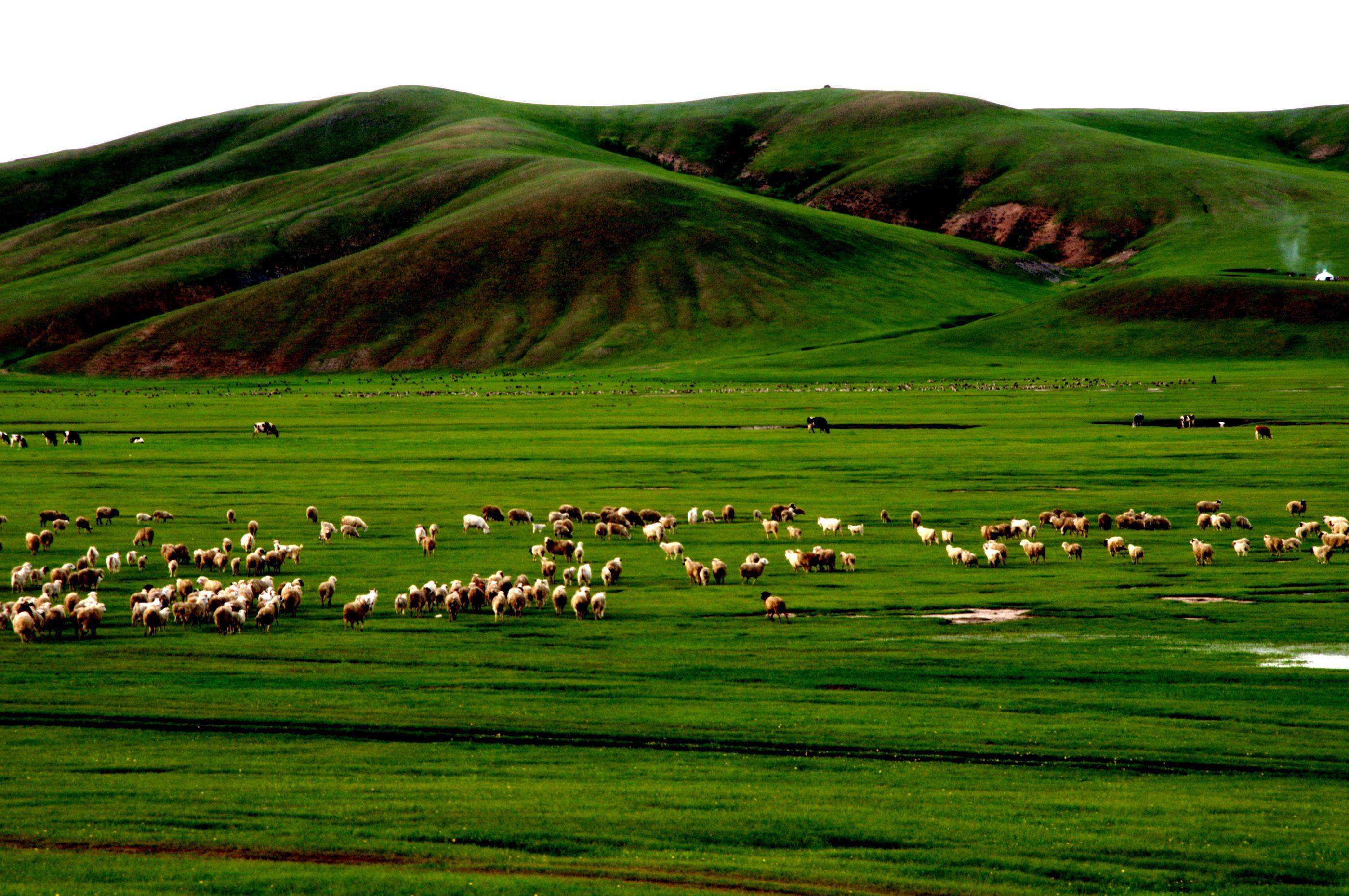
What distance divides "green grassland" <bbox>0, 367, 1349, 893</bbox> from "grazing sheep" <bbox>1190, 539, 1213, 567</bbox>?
0.76 meters

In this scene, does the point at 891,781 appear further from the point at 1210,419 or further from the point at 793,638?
the point at 1210,419

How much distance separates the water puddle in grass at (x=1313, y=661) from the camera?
26.7m

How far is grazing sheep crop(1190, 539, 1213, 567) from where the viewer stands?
3866 centimetres

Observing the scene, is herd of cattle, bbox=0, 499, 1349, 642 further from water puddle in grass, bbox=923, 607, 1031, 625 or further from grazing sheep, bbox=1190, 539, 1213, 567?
water puddle in grass, bbox=923, 607, 1031, 625

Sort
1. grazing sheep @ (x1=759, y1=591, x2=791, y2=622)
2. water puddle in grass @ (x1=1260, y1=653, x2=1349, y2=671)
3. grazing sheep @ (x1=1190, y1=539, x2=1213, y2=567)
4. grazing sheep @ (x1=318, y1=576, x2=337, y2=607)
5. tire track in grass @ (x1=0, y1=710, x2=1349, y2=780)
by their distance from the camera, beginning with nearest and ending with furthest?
tire track in grass @ (x1=0, y1=710, x2=1349, y2=780), water puddle in grass @ (x1=1260, y1=653, x2=1349, y2=671), grazing sheep @ (x1=759, y1=591, x2=791, y2=622), grazing sheep @ (x1=318, y1=576, x2=337, y2=607), grazing sheep @ (x1=1190, y1=539, x2=1213, y2=567)

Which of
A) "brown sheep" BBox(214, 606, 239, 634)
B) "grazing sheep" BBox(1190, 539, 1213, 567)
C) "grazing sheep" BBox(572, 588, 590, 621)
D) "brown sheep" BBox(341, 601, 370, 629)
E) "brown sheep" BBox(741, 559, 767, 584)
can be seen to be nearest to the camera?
"brown sheep" BBox(214, 606, 239, 634)

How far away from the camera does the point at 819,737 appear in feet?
74.0

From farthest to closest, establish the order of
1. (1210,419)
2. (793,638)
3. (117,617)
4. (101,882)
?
1. (1210,419)
2. (117,617)
3. (793,638)
4. (101,882)

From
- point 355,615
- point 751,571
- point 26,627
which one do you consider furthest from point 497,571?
point 26,627

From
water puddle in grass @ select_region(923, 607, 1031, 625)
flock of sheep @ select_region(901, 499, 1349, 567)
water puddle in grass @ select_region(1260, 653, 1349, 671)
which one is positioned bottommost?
water puddle in grass @ select_region(923, 607, 1031, 625)

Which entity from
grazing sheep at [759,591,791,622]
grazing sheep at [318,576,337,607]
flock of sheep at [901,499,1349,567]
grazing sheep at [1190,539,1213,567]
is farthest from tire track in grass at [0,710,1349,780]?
grazing sheep at [1190,539,1213,567]

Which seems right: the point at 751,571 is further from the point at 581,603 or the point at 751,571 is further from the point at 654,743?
the point at 654,743

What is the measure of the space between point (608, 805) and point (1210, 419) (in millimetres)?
86518

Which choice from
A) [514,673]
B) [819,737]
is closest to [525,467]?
[514,673]
